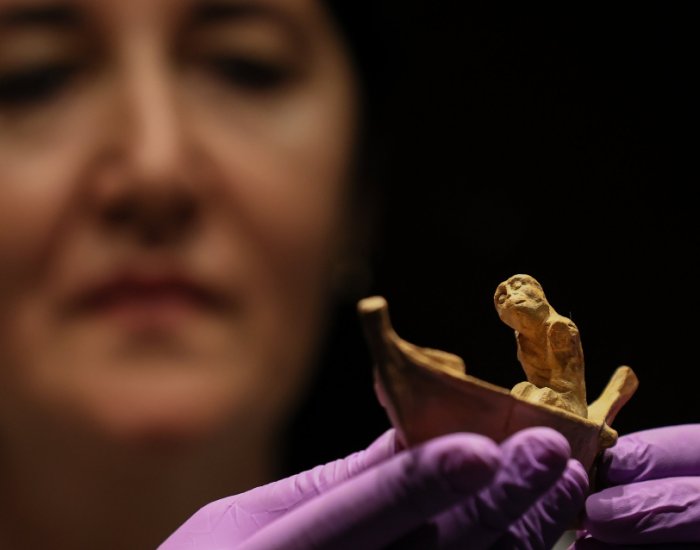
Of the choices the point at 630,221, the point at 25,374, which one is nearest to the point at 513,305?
the point at 630,221

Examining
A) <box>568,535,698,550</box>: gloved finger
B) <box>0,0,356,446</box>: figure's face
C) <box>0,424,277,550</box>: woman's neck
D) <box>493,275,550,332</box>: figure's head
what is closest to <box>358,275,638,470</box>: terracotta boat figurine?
<box>493,275,550,332</box>: figure's head

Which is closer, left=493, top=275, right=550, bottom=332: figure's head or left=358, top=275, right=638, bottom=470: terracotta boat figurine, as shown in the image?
left=358, top=275, right=638, bottom=470: terracotta boat figurine

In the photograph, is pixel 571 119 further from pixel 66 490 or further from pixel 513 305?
pixel 66 490

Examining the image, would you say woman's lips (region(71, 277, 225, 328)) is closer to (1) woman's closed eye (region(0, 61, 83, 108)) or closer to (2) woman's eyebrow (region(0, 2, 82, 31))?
(1) woman's closed eye (region(0, 61, 83, 108))

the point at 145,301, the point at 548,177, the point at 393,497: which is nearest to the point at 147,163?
the point at 145,301

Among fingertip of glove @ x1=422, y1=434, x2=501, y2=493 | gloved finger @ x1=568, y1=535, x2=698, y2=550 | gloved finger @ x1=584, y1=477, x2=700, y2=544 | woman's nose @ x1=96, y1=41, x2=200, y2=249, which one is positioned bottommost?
gloved finger @ x1=568, y1=535, x2=698, y2=550

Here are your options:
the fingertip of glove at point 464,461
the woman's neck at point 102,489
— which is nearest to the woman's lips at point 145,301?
the woman's neck at point 102,489

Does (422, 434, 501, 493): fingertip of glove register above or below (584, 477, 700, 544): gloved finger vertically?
above
